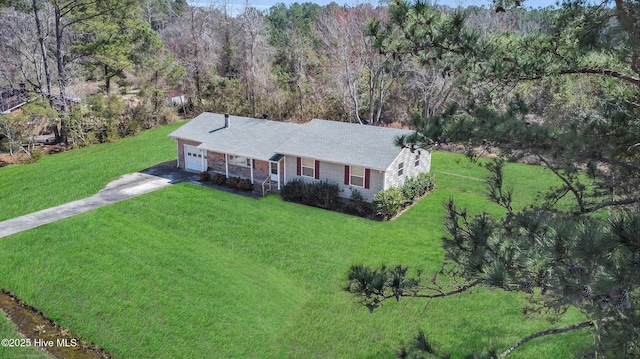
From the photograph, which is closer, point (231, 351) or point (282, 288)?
point (231, 351)

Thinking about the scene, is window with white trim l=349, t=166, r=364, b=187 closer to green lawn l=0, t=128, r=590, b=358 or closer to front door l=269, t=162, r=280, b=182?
green lawn l=0, t=128, r=590, b=358

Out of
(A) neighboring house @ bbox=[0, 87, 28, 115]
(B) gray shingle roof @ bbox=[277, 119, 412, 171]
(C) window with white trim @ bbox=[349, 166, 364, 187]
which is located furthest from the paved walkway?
(A) neighboring house @ bbox=[0, 87, 28, 115]

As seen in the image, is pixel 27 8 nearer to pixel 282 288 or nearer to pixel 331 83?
pixel 331 83

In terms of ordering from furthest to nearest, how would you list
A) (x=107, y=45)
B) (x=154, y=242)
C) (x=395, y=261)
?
(x=107, y=45) → (x=154, y=242) → (x=395, y=261)

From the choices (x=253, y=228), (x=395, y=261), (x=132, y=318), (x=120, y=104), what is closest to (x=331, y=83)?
(x=120, y=104)

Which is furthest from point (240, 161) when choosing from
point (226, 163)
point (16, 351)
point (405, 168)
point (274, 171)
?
point (16, 351)

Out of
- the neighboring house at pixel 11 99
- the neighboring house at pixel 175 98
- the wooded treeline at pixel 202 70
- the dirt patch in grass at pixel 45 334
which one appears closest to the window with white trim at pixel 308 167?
the wooded treeline at pixel 202 70
